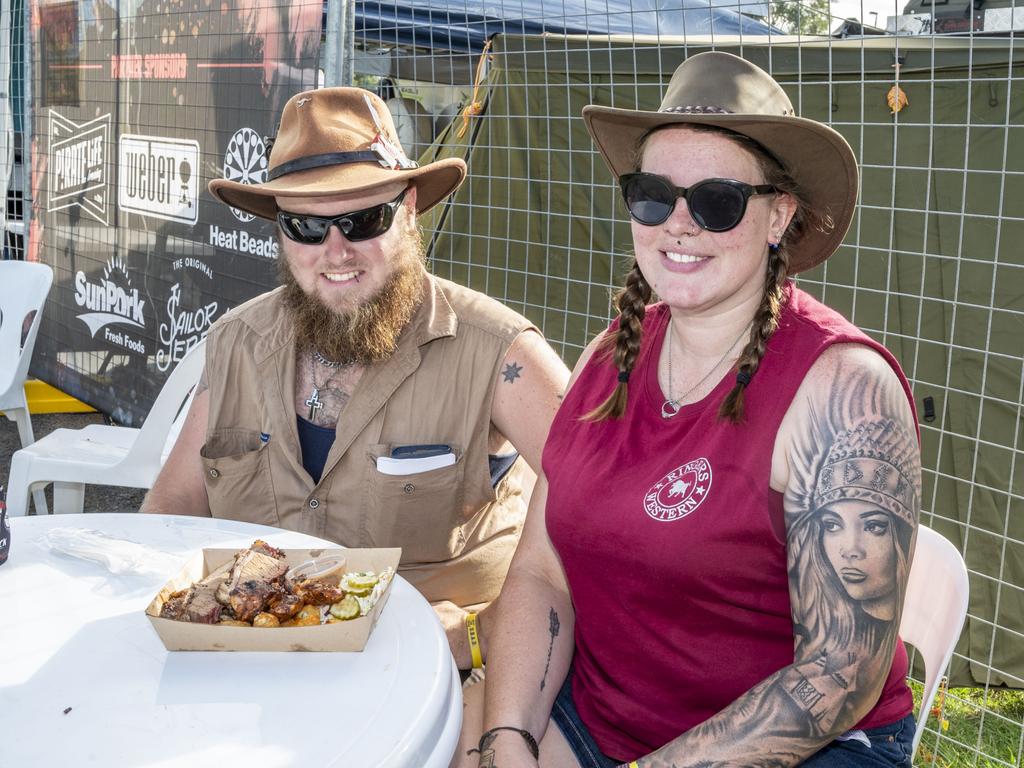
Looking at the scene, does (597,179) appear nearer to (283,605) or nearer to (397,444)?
(397,444)

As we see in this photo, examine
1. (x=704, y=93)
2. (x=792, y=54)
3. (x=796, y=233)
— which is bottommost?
(x=796, y=233)

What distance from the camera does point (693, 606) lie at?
5.60 ft

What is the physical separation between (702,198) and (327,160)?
1.02 m

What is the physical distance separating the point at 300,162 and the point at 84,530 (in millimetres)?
997

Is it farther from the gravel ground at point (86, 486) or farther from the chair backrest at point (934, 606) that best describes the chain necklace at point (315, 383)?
the gravel ground at point (86, 486)

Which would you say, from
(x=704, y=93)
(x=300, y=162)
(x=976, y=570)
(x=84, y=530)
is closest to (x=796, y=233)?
(x=704, y=93)

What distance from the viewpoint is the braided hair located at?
1.70m

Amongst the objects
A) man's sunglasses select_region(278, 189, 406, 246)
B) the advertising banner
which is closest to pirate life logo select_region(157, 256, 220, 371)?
the advertising banner

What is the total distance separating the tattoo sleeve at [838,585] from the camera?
4.96 ft

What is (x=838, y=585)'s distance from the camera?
59.7 inches

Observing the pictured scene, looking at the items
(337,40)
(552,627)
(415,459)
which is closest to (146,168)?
(337,40)

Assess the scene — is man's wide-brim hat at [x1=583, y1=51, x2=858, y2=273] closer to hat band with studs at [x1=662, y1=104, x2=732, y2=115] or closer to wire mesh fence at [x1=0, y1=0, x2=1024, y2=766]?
hat band with studs at [x1=662, y1=104, x2=732, y2=115]

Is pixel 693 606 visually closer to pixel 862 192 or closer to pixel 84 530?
pixel 84 530

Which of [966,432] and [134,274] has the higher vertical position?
[134,274]
